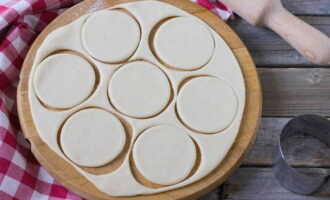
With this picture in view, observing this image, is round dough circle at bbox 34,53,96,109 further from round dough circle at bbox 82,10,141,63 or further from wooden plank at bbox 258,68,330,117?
wooden plank at bbox 258,68,330,117

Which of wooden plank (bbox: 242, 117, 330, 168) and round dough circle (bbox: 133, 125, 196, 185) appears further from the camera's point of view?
wooden plank (bbox: 242, 117, 330, 168)

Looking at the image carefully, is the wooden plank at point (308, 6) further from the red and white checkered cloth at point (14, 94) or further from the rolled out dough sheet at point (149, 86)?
the rolled out dough sheet at point (149, 86)

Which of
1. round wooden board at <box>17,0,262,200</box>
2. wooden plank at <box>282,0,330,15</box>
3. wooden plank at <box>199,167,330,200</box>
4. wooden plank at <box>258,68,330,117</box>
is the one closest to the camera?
round wooden board at <box>17,0,262,200</box>

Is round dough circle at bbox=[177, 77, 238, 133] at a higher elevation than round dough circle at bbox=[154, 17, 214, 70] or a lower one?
lower

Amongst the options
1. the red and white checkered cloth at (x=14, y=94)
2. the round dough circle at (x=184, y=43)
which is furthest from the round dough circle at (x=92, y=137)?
the round dough circle at (x=184, y=43)

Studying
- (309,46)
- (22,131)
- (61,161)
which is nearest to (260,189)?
(309,46)

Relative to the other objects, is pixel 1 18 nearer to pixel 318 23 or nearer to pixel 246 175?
pixel 246 175

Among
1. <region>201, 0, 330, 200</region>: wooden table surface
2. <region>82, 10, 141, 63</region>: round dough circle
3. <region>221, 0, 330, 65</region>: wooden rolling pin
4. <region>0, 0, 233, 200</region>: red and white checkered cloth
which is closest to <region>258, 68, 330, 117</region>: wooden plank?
<region>201, 0, 330, 200</region>: wooden table surface

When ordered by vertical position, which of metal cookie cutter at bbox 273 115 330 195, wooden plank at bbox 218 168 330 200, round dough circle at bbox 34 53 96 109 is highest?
round dough circle at bbox 34 53 96 109
